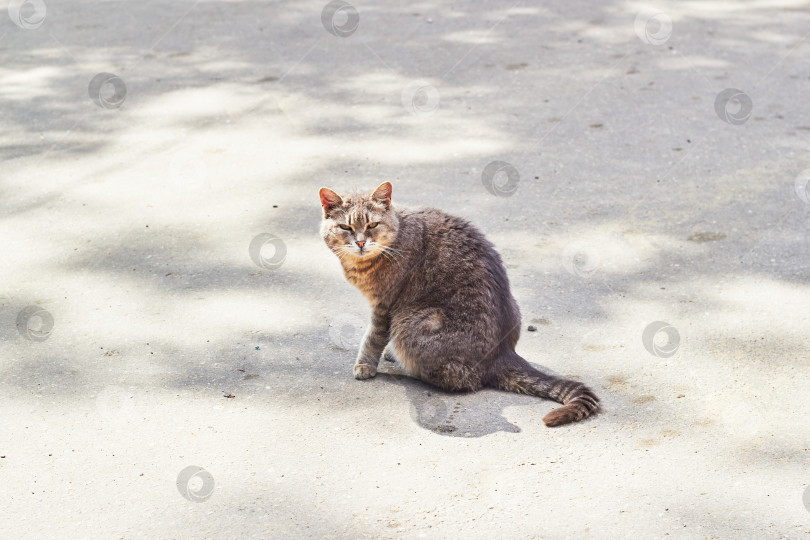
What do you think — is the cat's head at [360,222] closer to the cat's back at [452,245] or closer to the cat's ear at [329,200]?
the cat's ear at [329,200]

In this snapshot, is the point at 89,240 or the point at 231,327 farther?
the point at 89,240

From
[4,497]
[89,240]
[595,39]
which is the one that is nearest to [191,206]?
[89,240]

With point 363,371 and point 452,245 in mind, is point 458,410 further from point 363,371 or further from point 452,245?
point 452,245

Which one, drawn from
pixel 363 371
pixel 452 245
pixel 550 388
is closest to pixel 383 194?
pixel 452 245

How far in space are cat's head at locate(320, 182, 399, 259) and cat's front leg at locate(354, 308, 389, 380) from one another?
0.35 m

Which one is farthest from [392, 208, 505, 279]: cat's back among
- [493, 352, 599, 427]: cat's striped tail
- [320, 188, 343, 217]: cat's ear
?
[493, 352, 599, 427]: cat's striped tail

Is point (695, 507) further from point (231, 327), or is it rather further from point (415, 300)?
point (231, 327)

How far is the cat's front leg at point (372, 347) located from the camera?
454 centimetres

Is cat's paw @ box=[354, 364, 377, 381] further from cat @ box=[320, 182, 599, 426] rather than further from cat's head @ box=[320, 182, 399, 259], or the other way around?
cat's head @ box=[320, 182, 399, 259]

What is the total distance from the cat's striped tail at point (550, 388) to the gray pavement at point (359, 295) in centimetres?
7

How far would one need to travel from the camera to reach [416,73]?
8734mm

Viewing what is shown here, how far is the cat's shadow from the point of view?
161 inches

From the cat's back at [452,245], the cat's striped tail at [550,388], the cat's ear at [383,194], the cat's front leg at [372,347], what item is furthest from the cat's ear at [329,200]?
the cat's striped tail at [550,388]

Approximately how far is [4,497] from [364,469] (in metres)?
1.48
